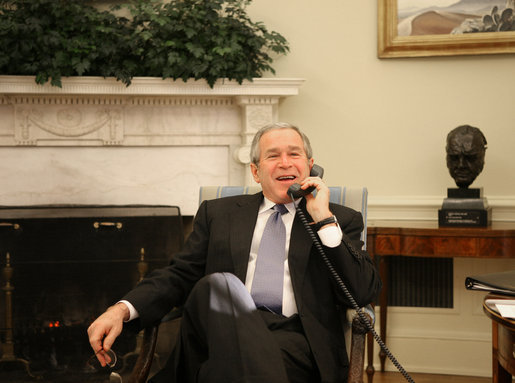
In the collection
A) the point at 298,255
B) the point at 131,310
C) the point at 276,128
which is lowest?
the point at 131,310

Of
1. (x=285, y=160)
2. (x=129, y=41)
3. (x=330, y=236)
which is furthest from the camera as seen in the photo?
(x=129, y=41)

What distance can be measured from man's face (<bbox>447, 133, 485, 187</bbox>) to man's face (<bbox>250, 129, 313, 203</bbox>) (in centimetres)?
126

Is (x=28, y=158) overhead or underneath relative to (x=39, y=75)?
underneath

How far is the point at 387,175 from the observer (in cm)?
351

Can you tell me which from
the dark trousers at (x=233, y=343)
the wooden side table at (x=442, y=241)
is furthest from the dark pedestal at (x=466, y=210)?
the dark trousers at (x=233, y=343)

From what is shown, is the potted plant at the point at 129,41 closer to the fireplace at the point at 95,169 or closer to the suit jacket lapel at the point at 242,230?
the fireplace at the point at 95,169

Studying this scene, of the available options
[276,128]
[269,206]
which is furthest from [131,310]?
[276,128]

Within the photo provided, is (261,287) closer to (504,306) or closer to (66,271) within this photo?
(504,306)

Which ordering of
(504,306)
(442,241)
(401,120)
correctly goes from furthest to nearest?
(401,120) → (442,241) → (504,306)

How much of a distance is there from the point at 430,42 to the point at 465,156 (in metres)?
0.81

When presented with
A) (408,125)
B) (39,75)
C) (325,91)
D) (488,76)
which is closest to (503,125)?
(488,76)

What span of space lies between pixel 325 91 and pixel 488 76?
985 mm

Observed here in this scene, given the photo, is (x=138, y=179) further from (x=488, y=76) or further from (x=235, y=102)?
(x=488, y=76)

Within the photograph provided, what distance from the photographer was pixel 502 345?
160cm
